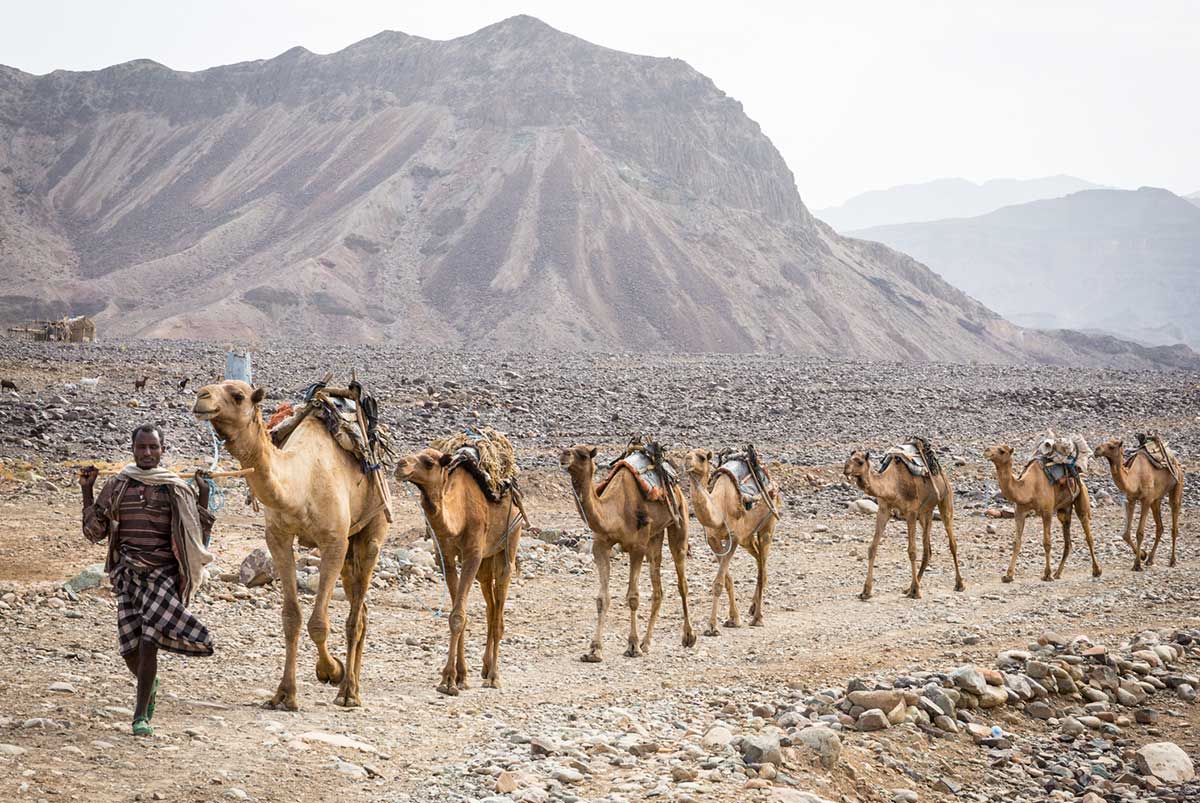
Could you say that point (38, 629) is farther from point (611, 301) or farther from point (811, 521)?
point (611, 301)

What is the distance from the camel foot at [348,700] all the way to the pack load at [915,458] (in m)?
9.06

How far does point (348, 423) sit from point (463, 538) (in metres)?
1.39

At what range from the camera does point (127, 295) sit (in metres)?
89.6

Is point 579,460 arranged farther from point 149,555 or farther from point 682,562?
point 149,555

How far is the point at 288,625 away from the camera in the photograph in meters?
7.77

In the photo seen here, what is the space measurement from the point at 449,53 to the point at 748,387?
301ft

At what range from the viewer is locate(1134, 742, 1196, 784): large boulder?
26.6ft

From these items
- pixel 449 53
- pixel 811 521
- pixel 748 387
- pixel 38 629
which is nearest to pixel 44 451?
pixel 38 629

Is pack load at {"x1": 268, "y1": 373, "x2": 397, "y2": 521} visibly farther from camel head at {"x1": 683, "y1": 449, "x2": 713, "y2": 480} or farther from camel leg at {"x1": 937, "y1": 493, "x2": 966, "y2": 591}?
camel leg at {"x1": 937, "y1": 493, "x2": 966, "y2": 591}

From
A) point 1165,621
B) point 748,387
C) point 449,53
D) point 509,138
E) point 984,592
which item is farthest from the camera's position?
point 449,53

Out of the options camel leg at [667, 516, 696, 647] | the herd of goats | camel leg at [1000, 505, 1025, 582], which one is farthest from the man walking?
camel leg at [1000, 505, 1025, 582]

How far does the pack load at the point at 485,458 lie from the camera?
30.9ft

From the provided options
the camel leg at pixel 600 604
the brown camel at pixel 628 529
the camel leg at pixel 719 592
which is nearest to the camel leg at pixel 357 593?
the brown camel at pixel 628 529

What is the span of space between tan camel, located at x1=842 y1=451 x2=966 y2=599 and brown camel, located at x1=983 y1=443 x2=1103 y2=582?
3.00 ft
